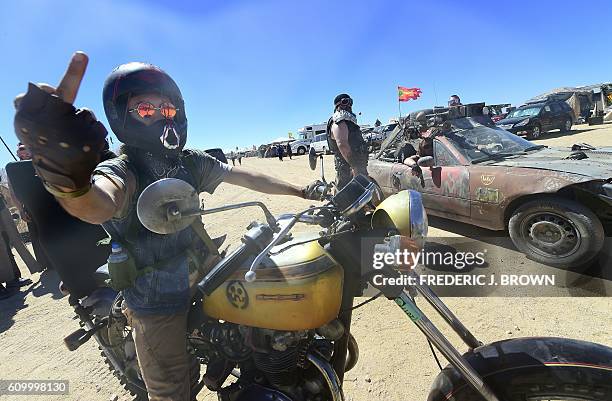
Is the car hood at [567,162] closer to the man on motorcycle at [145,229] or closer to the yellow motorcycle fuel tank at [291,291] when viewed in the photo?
the yellow motorcycle fuel tank at [291,291]

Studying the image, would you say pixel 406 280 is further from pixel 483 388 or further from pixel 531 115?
pixel 531 115

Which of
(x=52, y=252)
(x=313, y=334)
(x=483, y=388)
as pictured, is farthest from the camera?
(x=52, y=252)

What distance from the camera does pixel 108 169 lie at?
141cm

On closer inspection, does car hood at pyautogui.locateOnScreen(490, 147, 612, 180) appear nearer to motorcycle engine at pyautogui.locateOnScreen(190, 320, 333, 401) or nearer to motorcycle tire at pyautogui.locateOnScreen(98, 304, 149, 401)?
motorcycle engine at pyautogui.locateOnScreen(190, 320, 333, 401)

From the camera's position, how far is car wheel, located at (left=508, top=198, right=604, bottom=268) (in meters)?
3.54

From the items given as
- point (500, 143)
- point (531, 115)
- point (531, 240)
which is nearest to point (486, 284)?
point (531, 240)

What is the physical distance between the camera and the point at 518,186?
402cm

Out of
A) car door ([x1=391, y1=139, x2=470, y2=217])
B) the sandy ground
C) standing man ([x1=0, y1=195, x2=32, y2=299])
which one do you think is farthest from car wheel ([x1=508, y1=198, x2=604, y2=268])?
standing man ([x1=0, y1=195, x2=32, y2=299])

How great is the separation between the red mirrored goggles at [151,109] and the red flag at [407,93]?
2360 cm

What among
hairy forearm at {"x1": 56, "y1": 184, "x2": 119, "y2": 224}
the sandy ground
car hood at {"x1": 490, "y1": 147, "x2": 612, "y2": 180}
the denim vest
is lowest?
the sandy ground

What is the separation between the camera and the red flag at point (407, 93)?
76.5 ft

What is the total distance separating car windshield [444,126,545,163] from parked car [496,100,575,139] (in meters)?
13.6

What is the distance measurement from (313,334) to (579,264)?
3604 millimetres

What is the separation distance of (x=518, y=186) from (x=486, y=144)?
1453mm
